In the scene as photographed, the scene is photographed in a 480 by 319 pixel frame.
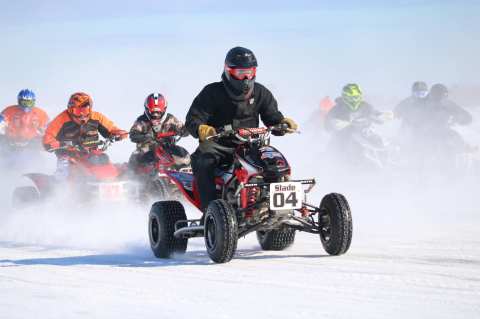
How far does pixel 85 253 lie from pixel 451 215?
7118 mm

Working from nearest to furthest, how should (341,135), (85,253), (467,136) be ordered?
(85,253) → (341,135) → (467,136)

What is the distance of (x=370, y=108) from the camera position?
2395 cm

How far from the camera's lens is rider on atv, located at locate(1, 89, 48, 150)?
74.1ft

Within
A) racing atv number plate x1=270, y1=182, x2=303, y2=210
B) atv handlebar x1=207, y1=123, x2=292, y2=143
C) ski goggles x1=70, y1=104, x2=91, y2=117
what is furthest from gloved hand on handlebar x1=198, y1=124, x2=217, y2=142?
ski goggles x1=70, y1=104, x2=91, y2=117

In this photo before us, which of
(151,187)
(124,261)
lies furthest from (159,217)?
(151,187)

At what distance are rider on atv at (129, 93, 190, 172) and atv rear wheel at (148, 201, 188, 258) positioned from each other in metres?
5.53

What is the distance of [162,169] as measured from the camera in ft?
55.4

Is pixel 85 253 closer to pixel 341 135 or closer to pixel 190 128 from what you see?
pixel 190 128

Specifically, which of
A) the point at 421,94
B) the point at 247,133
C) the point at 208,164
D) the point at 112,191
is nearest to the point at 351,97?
the point at 421,94

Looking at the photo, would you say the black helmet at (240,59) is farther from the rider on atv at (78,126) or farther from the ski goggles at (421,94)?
the ski goggles at (421,94)

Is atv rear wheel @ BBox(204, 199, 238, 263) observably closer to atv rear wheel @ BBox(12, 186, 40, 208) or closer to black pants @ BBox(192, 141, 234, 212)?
black pants @ BBox(192, 141, 234, 212)

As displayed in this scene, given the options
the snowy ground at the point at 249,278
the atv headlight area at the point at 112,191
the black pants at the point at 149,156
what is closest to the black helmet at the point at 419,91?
the black pants at the point at 149,156

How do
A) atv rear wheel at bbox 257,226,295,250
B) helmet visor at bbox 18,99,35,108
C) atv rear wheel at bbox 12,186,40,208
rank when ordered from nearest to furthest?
1. atv rear wheel at bbox 257,226,295,250
2. atv rear wheel at bbox 12,186,40,208
3. helmet visor at bbox 18,99,35,108

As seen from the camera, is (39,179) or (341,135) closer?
(39,179)
